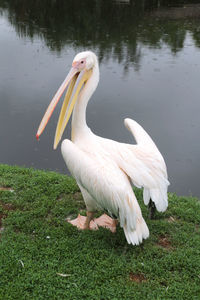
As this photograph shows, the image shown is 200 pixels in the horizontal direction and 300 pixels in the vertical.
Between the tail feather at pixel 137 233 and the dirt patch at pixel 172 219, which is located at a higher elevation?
the tail feather at pixel 137 233

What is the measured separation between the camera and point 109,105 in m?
7.23

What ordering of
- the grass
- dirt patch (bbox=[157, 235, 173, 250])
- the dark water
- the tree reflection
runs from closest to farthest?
1. the grass
2. dirt patch (bbox=[157, 235, 173, 250])
3. the dark water
4. the tree reflection

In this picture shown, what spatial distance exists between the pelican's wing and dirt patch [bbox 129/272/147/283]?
23.7 inches

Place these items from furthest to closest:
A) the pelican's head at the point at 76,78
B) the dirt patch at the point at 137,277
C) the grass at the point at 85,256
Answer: the pelican's head at the point at 76,78, the dirt patch at the point at 137,277, the grass at the point at 85,256

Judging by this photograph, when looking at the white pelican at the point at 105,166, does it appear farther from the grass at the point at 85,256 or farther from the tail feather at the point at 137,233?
the grass at the point at 85,256

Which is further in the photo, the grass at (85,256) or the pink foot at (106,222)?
the pink foot at (106,222)

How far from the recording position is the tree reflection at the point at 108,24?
10573mm

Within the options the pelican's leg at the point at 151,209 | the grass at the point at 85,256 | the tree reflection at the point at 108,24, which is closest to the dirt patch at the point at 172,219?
the grass at the point at 85,256

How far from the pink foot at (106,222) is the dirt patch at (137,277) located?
22.7 inches

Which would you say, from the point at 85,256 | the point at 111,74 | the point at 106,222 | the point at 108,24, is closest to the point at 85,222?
the point at 106,222

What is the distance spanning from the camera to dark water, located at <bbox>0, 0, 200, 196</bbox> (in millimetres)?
5961

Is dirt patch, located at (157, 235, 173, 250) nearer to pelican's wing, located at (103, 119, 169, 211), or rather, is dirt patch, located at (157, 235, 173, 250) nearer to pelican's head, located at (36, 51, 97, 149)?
pelican's wing, located at (103, 119, 169, 211)

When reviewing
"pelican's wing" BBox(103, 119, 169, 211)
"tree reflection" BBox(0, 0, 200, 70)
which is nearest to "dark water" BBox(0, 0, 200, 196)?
"tree reflection" BBox(0, 0, 200, 70)

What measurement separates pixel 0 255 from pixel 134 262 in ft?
4.01
